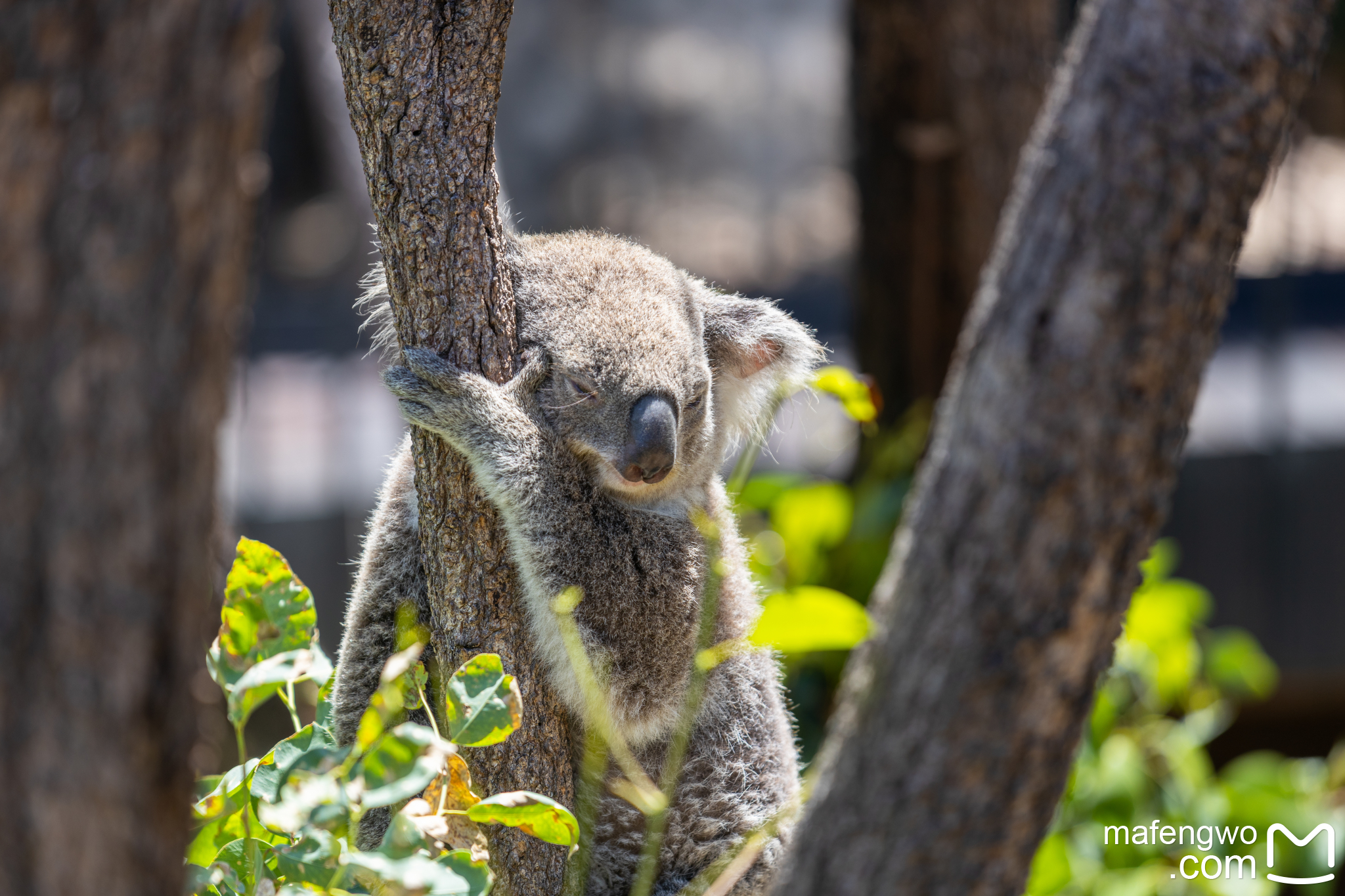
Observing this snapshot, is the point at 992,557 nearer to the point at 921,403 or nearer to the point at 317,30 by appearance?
the point at 921,403

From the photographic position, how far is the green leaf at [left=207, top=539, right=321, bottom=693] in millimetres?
1237

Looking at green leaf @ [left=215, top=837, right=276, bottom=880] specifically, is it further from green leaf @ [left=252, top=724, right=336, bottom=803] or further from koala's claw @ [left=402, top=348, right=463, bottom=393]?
koala's claw @ [left=402, top=348, right=463, bottom=393]

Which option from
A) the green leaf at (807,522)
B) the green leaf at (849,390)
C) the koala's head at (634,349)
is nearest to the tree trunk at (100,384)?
the koala's head at (634,349)

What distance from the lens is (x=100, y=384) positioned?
831 millimetres

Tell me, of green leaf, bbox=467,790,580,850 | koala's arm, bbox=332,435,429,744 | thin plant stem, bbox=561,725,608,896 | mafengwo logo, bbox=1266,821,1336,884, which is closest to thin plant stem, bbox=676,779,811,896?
thin plant stem, bbox=561,725,608,896

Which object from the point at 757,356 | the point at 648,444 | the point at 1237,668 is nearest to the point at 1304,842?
the point at 1237,668

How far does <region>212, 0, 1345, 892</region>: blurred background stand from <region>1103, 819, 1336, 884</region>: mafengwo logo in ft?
1.49

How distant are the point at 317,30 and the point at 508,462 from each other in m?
3.98

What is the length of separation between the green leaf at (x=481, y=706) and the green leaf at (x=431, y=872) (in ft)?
0.39

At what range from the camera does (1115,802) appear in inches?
116

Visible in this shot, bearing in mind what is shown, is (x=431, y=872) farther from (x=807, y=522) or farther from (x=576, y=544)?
(x=807, y=522)

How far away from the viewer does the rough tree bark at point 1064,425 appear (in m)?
0.96

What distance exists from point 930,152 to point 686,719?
98.7 inches

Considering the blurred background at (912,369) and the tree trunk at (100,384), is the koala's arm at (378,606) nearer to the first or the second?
the blurred background at (912,369)
